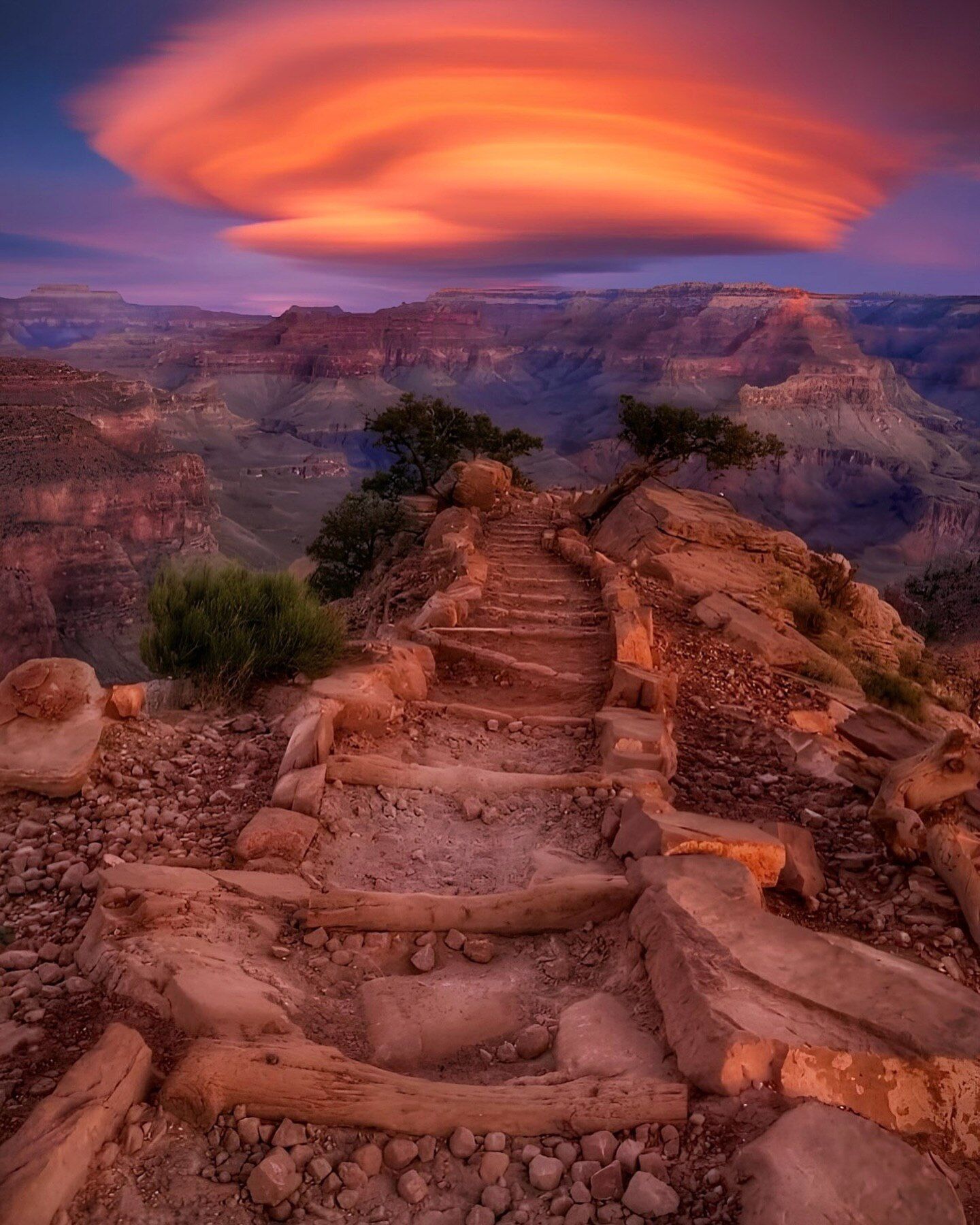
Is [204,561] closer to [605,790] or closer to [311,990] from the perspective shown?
[605,790]

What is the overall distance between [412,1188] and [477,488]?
1723 centimetres

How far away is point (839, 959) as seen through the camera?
10.9 feet

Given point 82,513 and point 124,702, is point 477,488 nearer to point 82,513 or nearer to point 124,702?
point 124,702

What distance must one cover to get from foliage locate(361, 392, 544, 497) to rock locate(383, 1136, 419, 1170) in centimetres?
2015

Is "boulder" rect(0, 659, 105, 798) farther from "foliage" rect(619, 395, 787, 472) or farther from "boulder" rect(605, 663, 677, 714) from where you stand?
"foliage" rect(619, 395, 787, 472)

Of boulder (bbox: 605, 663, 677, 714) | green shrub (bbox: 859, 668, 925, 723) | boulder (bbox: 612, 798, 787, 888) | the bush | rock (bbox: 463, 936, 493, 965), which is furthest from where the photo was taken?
green shrub (bbox: 859, 668, 925, 723)

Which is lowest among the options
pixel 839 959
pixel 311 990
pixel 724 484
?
pixel 724 484

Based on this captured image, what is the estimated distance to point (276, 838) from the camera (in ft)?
14.7

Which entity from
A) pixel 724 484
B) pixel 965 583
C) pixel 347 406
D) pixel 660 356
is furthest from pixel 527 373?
pixel 965 583

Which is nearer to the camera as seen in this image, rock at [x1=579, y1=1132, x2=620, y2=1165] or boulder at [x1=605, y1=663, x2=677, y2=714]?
rock at [x1=579, y1=1132, x2=620, y2=1165]

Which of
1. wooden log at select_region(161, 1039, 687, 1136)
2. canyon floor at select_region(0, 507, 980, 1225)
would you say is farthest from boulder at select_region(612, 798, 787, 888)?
wooden log at select_region(161, 1039, 687, 1136)

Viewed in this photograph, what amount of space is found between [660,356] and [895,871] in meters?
127

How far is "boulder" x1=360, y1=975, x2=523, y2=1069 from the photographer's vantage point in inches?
126

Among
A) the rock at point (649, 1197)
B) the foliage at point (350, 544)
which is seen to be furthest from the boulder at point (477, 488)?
the rock at point (649, 1197)
